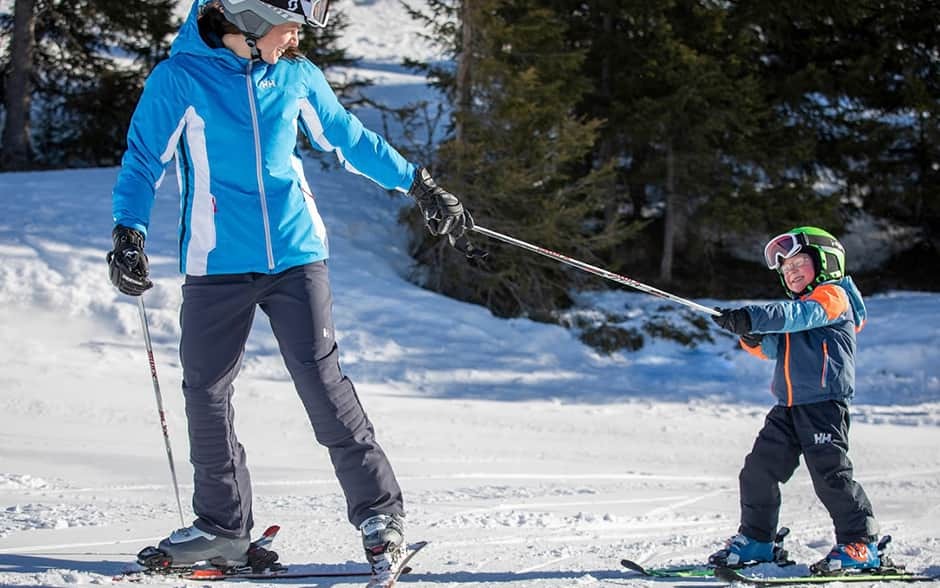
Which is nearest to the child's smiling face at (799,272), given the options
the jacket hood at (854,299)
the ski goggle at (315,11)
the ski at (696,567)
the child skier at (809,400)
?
the child skier at (809,400)

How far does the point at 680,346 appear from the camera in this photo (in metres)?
11.4

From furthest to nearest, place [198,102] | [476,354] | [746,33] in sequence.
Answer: [746,33]
[476,354]
[198,102]

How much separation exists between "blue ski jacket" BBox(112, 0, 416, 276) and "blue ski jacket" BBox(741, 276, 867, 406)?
1.89 metres

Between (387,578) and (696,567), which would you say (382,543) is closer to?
(387,578)

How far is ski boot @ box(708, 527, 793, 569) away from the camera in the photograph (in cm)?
405

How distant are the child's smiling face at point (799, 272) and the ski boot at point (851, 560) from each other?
1052mm

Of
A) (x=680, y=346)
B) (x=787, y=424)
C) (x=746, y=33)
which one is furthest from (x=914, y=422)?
(x=746, y=33)

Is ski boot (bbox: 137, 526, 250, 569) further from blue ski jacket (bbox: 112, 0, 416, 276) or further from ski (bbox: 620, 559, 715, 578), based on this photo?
ski (bbox: 620, 559, 715, 578)

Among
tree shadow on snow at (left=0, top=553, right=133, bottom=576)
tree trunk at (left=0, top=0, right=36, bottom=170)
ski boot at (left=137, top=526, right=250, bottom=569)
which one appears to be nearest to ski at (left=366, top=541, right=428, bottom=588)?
ski boot at (left=137, top=526, right=250, bottom=569)

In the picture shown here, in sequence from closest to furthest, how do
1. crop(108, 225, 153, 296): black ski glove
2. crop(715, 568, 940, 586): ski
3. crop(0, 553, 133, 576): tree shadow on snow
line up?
crop(108, 225, 153, 296): black ski glove, crop(0, 553, 133, 576): tree shadow on snow, crop(715, 568, 940, 586): ski

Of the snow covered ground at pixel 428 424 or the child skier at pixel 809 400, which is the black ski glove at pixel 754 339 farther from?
the snow covered ground at pixel 428 424

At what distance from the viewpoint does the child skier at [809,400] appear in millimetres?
3928

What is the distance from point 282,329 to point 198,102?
81 cm

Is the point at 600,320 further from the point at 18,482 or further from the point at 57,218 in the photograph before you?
the point at 18,482
